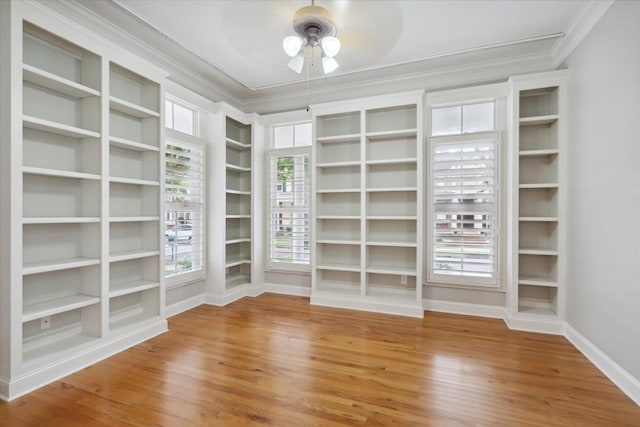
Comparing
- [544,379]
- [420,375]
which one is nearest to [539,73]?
[544,379]

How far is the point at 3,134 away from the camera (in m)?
2.07

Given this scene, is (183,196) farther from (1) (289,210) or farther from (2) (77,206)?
(1) (289,210)

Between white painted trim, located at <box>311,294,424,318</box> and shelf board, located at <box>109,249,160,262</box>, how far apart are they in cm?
209

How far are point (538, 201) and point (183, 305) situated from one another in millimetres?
4386

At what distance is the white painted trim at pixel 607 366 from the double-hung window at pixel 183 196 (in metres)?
4.17

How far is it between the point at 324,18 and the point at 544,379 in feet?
10.8

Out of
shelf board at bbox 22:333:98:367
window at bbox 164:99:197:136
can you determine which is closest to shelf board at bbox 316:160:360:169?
window at bbox 164:99:197:136

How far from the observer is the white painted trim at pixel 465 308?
367 cm

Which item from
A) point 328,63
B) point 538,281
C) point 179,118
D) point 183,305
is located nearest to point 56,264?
point 183,305

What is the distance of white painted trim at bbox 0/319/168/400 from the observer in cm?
206

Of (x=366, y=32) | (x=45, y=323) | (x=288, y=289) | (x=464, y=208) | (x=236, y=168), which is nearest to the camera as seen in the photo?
(x=45, y=323)

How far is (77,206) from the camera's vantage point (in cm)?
269

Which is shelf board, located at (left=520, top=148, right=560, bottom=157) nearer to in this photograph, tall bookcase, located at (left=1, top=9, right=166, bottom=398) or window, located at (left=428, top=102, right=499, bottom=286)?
window, located at (left=428, top=102, right=499, bottom=286)

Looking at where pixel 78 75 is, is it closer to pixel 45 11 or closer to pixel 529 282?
pixel 45 11
